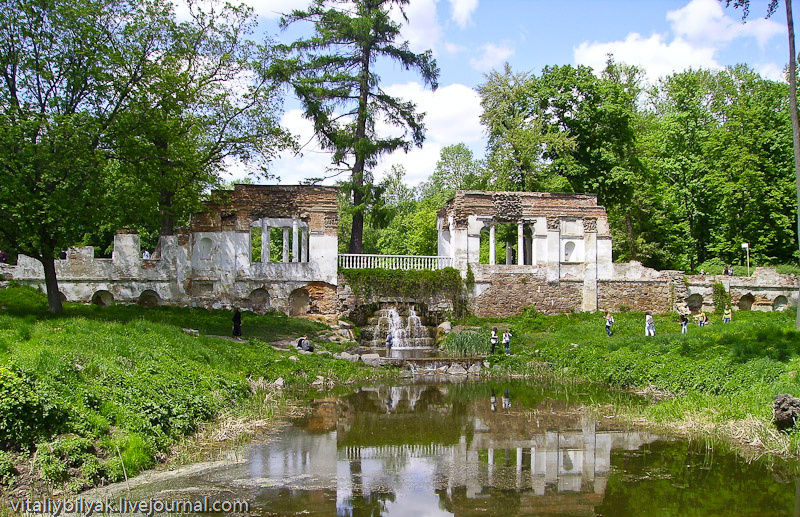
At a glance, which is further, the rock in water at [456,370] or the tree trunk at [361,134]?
the tree trunk at [361,134]

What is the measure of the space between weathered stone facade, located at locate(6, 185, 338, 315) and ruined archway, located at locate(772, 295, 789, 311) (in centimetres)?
2334

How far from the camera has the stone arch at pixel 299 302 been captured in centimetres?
2798

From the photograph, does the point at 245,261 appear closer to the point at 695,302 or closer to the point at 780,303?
the point at 695,302

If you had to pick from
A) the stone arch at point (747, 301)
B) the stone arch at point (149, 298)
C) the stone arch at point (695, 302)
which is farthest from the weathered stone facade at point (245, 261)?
the stone arch at point (747, 301)

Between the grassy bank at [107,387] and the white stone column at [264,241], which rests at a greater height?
the white stone column at [264,241]

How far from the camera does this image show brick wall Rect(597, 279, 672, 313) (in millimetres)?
30781

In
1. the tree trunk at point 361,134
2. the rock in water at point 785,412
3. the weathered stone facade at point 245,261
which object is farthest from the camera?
the tree trunk at point 361,134

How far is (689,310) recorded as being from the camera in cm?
3216

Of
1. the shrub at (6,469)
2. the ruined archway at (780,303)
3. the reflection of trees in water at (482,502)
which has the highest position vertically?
the ruined archway at (780,303)

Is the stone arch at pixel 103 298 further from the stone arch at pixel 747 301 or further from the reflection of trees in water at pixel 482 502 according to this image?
the stone arch at pixel 747 301

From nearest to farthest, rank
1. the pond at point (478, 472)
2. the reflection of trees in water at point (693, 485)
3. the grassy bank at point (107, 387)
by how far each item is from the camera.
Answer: the reflection of trees in water at point (693, 485) < the pond at point (478, 472) < the grassy bank at point (107, 387)

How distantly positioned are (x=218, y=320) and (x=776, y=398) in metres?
18.8

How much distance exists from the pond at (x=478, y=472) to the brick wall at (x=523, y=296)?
50.3ft

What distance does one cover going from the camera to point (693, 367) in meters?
16.1
